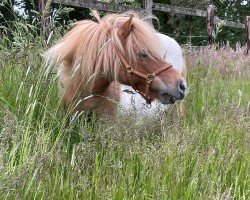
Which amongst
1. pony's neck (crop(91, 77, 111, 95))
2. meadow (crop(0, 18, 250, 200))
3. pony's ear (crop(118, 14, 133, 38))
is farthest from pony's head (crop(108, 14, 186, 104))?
meadow (crop(0, 18, 250, 200))

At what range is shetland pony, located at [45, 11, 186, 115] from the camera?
9.73 feet

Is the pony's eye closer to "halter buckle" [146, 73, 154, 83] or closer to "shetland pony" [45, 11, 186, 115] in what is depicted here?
"shetland pony" [45, 11, 186, 115]

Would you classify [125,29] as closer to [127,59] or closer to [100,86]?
[127,59]

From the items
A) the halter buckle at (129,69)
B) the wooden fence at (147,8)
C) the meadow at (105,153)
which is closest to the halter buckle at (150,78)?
the halter buckle at (129,69)

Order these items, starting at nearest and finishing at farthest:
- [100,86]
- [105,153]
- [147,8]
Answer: [105,153] < [100,86] < [147,8]

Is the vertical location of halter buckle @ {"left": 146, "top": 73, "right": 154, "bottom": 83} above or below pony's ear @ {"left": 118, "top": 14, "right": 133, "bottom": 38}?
below

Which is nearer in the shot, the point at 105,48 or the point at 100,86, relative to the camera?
the point at 105,48

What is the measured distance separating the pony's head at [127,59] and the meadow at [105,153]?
246 mm

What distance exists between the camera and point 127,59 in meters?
3.02

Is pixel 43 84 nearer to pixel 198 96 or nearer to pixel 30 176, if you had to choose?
pixel 30 176

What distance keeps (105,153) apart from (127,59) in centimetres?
88

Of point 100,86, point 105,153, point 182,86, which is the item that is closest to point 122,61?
point 100,86

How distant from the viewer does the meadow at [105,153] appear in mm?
1839

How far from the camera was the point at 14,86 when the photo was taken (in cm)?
292
